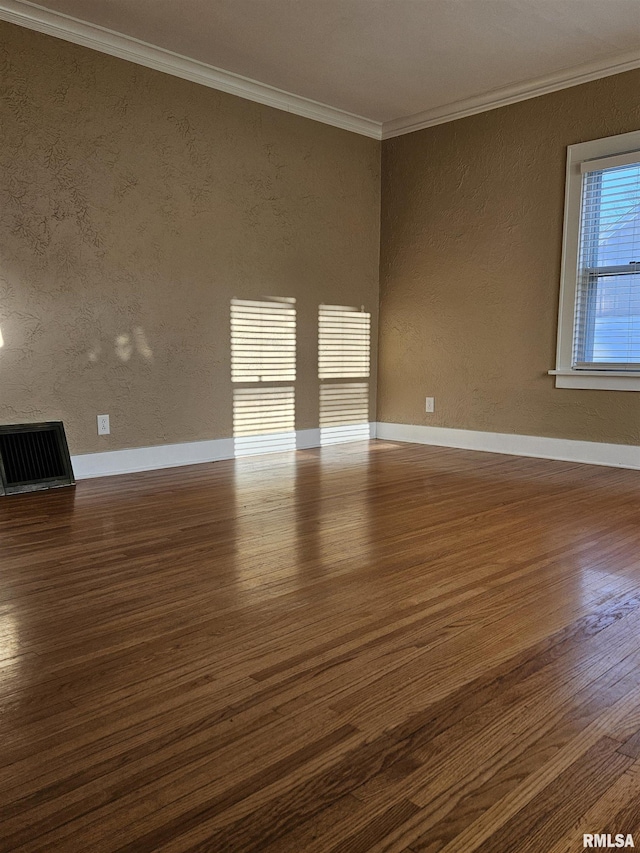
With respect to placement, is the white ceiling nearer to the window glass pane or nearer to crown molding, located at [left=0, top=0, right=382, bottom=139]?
crown molding, located at [left=0, top=0, right=382, bottom=139]

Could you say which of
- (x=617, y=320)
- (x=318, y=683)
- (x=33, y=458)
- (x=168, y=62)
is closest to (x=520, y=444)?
(x=617, y=320)

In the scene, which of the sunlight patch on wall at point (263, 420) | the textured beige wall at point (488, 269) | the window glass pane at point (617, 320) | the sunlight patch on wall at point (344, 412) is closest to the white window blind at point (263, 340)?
the sunlight patch on wall at point (263, 420)

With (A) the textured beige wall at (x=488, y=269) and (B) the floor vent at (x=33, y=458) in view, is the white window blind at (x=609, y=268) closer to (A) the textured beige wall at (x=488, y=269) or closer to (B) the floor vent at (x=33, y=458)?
(A) the textured beige wall at (x=488, y=269)

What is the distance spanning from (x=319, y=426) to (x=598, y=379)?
2.06 m

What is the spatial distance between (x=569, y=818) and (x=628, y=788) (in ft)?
0.47

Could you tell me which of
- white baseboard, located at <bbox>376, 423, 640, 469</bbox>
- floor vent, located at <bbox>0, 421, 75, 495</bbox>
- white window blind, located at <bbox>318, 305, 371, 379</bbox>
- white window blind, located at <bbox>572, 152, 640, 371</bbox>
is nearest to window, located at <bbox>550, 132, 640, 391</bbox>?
white window blind, located at <bbox>572, 152, 640, 371</bbox>

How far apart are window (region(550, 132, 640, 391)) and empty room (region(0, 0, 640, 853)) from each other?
0.02 metres

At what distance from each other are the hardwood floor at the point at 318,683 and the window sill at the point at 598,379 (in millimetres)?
1497

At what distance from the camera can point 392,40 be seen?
392cm

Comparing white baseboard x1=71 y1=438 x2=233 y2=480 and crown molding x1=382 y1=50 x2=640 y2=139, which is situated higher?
crown molding x1=382 y1=50 x2=640 y2=139

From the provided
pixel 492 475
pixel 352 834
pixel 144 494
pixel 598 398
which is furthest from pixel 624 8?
pixel 352 834

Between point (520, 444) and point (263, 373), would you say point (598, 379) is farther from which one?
point (263, 373)

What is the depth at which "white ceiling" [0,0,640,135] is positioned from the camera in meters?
3.54

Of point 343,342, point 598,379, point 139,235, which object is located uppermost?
point 139,235
